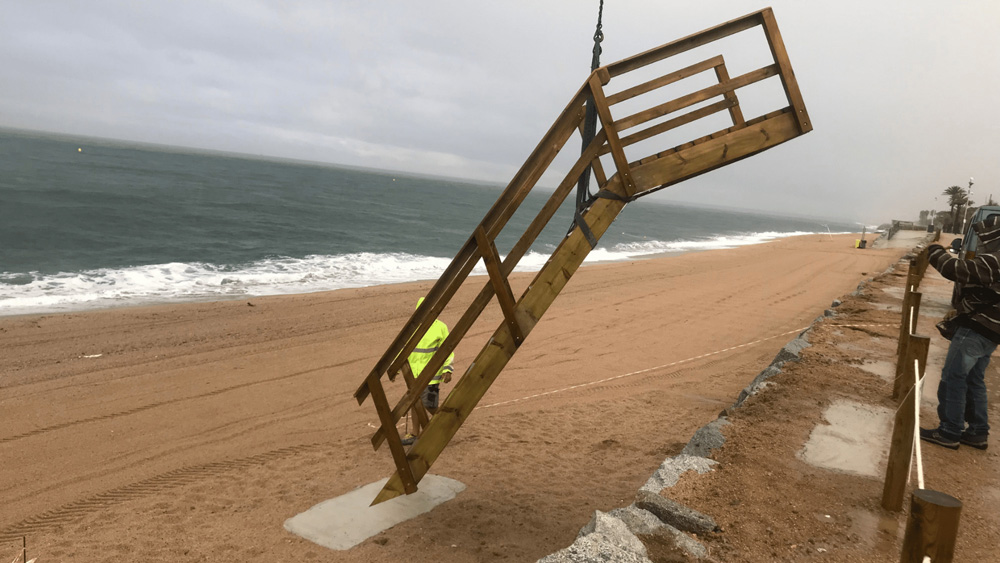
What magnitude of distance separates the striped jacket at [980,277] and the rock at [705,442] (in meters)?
2.10

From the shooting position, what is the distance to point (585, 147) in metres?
3.90

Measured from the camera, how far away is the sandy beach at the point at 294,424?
472 centimetres

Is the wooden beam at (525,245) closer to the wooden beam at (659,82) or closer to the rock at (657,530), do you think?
the wooden beam at (659,82)

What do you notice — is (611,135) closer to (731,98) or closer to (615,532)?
(731,98)

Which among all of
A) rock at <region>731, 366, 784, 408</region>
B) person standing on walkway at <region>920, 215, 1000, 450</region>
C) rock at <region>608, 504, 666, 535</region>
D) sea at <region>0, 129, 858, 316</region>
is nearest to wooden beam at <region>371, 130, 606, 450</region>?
rock at <region>608, 504, 666, 535</region>

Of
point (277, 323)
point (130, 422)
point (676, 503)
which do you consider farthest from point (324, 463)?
point (277, 323)

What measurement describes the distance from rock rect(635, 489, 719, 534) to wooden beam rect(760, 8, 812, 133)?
2604 mm

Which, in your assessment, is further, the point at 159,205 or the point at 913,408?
the point at 159,205

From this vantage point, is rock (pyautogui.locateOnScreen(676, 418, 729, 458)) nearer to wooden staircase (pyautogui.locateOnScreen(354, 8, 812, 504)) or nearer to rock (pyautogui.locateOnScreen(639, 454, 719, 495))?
rock (pyautogui.locateOnScreen(639, 454, 719, 495))

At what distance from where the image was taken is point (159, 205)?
39.9 m

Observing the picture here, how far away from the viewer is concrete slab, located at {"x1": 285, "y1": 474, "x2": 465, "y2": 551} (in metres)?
4.54

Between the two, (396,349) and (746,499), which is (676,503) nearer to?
(746,499)

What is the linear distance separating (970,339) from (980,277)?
2.15 feet

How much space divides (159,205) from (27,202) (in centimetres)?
760
